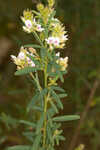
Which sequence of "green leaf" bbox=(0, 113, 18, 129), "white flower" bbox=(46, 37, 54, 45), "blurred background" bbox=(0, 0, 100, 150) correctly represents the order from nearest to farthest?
"white flower" bbox=(46, 37, 54, 45), "green leaf" bbox=(0, 113, 18, 129), "blurred background" bbox=(0, 0, 100, 150)

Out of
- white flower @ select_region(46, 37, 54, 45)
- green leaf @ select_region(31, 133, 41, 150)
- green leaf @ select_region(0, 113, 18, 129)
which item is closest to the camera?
white flower @ select_region(46, 37, 54, 45)

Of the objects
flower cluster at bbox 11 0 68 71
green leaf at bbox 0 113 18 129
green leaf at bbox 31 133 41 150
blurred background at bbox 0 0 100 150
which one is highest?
blurred background at bbox 0 0 100 150

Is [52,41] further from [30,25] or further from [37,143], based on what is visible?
[37,143]

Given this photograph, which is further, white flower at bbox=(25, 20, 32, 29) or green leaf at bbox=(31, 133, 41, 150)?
green leaf at bbox=(31, 133, 41, 150)

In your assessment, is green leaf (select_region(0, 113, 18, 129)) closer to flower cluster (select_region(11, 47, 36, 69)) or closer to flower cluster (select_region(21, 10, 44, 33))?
flower cluster (select_region(11, 47, 36, 69))

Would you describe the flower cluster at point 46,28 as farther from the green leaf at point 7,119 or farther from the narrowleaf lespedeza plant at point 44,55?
the green leaf at point 7,119

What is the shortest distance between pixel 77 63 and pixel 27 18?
1548 mm

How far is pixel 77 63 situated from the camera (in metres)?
2.44

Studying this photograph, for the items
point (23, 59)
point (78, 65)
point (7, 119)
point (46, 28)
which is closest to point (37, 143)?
point (23, 59)

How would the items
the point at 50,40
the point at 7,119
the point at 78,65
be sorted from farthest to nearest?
the point at 78,65 < the point at 7,119 < the point at 50,40

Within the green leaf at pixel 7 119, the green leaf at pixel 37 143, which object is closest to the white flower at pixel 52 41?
the green leaf at pixel 37 143

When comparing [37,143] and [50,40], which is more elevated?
[50,40]

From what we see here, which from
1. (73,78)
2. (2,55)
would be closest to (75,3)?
(73,78)

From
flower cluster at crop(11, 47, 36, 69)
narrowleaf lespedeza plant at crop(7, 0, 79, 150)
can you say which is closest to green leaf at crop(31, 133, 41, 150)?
narrowleaf lespedeza plant at crop(7, 0, 79, 150)
